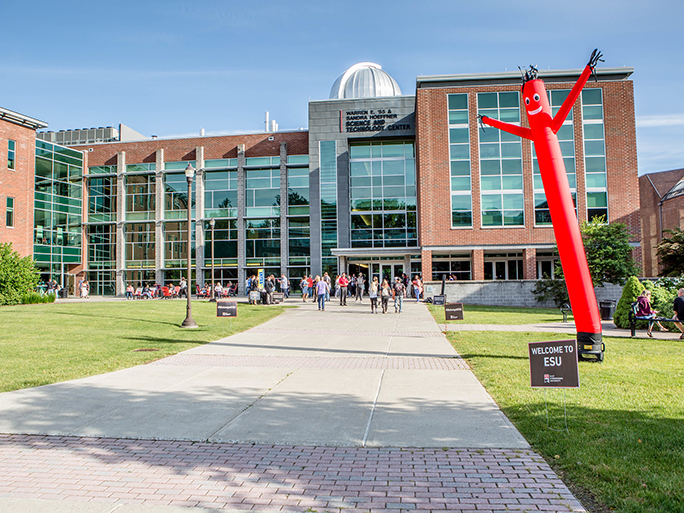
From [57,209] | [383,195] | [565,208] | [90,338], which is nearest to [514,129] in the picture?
[565,208]

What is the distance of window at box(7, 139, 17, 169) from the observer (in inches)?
1476

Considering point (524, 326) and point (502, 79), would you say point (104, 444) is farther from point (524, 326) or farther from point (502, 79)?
point (502, 79)

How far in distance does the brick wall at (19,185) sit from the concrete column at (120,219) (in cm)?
728

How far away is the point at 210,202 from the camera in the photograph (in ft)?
144

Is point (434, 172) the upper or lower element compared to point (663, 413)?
upper

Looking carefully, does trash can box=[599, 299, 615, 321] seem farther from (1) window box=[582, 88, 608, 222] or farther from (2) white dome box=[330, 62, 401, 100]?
(2) white dome box=[330, 62, 401, 100]

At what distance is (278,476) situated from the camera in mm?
4383

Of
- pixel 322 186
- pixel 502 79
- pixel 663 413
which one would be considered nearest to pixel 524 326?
pixel 663 413

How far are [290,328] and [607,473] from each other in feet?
42.8

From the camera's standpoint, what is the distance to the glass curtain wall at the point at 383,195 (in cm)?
3922

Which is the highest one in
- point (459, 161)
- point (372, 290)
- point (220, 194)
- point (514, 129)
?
point (459, 161)

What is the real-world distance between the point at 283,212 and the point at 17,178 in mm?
21451

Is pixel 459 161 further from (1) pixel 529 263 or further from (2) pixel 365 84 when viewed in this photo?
(2) pixel 365 84

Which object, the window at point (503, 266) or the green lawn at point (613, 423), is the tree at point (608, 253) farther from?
the green lawn at point (613, 423)
